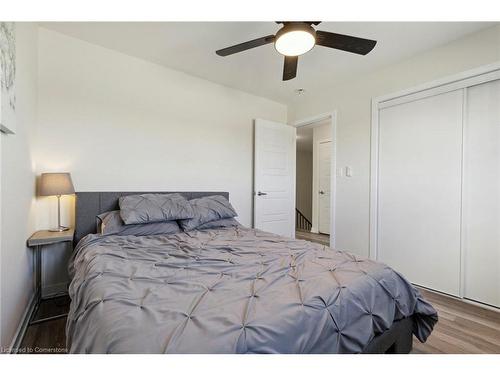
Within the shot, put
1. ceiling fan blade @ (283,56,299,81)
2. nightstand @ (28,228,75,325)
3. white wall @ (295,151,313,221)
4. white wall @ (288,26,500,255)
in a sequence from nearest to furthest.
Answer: nightstand @ (28,228,75,325)
ceiling fan blade @ (283,56,299,81)
white wall @ (288,26,500,255)
white wall @ (295,151,313,221)

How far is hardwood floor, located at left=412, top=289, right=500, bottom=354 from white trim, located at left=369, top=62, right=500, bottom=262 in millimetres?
881

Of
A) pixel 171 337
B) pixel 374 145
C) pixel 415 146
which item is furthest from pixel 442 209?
pixel 171 337

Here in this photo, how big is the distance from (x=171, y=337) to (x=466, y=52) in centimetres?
313

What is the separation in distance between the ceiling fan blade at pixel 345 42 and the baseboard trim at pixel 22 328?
9.02 feet

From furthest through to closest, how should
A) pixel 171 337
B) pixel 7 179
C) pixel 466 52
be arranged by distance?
pixel 466 52, pixel 7 179, pixel 171 337

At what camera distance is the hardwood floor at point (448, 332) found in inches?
61.1

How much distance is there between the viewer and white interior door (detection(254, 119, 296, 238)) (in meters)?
3.52

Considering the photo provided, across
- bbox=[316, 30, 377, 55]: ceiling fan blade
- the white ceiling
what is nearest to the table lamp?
the white ceiling

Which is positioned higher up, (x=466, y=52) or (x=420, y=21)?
(x=420, y=21)

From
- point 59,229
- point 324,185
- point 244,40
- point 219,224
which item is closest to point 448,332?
point 219,224

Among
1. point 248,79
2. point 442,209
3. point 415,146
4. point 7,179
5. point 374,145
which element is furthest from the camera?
point 248,79

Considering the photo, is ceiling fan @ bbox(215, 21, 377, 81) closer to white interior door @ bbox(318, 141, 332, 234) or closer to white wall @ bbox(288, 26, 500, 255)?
white wall @ bbox(288, 26, 500, 255)
